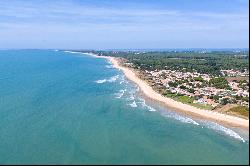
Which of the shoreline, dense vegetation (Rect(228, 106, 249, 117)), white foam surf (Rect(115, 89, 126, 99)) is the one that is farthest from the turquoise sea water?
dense vegetation (Rect(228, 106, 249, 117))

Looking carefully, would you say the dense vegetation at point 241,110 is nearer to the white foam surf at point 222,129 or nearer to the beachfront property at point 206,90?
the beachfront property at point 206,90

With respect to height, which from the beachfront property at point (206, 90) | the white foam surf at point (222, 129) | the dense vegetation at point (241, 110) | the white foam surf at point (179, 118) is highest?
Answer: the beachfront property at point (206, 90)

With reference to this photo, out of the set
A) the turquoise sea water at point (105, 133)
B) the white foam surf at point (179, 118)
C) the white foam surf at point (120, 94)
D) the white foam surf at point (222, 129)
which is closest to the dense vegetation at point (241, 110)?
the white foam surf at point (222, 129)

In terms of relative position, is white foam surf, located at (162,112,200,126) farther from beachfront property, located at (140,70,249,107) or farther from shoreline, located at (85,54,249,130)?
beachfront property, located at (140,70,249,107)

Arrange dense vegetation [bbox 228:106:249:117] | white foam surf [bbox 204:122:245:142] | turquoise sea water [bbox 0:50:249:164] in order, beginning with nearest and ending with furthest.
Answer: turquoise sea water [bbox 0:50:249:164]
white foam surf [bbox 204:122:245:142]
dense vegetation [bbox 228:106:249:117]

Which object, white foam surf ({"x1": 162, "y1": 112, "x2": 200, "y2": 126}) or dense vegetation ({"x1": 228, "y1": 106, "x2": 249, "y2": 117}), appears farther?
dense vegetation ({"x1": 228, "y1": 106, "x2": 249, "y2": 117})

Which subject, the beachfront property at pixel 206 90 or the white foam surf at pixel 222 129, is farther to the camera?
the beachfront property at pixel 206 90

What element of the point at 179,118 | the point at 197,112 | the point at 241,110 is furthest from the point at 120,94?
the point at 241,110

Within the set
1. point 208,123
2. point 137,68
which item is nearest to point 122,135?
point 208,123
